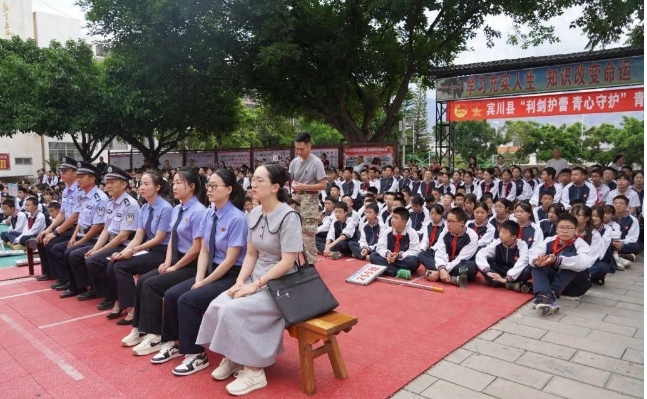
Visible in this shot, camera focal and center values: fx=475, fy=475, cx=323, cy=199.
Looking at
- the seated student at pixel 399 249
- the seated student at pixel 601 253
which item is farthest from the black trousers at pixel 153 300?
the seated student at pixel 601 253

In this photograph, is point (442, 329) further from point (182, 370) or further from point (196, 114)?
point (196, 114)

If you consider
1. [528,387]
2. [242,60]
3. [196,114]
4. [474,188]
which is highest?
[242,60]

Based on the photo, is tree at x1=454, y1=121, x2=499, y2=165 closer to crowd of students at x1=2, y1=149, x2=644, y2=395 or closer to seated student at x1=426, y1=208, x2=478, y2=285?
crowd of students at x1=2, y1=149, x2=644, y2=395

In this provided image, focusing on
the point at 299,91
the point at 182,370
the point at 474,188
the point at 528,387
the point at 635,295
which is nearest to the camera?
the point at 528,387

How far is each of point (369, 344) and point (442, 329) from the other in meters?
0.73

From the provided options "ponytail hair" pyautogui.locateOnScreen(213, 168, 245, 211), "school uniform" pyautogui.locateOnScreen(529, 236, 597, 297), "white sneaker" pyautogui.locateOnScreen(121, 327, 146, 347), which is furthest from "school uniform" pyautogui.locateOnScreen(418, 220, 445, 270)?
"white sneaker" pyautogui.locateOnScreen(121, 327, 146, 347)

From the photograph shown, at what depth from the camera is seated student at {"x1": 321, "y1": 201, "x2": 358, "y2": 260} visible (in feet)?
23.7

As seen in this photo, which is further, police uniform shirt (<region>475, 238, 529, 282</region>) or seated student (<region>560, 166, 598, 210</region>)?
seated student (<region>560, 166, 598, 210</region>)

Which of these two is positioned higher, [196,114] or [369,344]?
[196,114]

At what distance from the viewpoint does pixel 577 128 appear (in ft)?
102

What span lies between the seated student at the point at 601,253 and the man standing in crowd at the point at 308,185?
9.90 feet

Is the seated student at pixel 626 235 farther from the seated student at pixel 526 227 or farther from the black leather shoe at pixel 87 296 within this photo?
the black leather shoe at pixel 87 296

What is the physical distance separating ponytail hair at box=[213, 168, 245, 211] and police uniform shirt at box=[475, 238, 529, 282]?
3.02 meters

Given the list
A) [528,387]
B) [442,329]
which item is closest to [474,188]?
[442,329]
